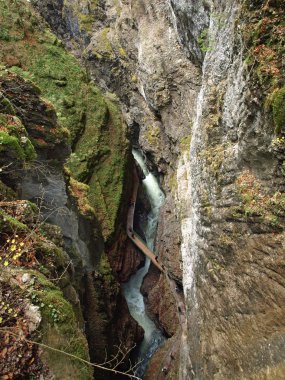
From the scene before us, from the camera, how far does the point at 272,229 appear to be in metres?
5.60

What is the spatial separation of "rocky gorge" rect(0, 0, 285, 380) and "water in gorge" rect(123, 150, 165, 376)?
0.58m

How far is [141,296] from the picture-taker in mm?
16797

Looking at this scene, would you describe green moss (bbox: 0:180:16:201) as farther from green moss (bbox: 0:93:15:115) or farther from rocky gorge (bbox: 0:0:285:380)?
green moss (bbox: 0:93:15:115)

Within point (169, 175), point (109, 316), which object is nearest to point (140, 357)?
point (109, 316)

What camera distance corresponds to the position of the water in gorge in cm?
1450

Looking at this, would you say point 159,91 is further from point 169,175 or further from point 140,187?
point 140,187

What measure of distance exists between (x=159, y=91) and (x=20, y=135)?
10486 mm

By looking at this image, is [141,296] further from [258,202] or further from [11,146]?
[258,202]

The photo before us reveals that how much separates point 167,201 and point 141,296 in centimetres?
522

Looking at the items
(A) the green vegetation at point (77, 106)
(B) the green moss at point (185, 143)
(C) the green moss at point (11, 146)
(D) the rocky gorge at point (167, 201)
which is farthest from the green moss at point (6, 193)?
(B) the green moss at point (185, 143)

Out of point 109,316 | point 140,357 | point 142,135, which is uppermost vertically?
point 142,135

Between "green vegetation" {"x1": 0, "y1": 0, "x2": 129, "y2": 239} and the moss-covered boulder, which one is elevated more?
"green vegetation" {"x1": 0, "y1": 0, "x2": 129, "y2": 239}

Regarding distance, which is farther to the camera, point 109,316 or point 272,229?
point 109,316

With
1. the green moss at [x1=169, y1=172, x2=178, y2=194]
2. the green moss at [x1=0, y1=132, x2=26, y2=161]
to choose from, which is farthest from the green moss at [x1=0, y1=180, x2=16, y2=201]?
the green moss at [x1=169, y1=172, x2=178, y2=194]
